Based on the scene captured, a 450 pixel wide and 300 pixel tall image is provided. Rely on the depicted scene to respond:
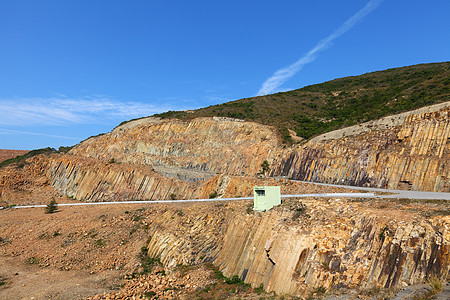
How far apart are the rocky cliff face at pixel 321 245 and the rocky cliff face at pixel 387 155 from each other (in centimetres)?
943

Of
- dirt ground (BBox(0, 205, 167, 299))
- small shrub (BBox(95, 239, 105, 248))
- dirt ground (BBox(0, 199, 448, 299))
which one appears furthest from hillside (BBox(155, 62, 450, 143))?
small shrub (BBox(95, 239, 105, 248))

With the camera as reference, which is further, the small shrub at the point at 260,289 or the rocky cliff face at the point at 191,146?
the rocky cliff face at the point at 191,146

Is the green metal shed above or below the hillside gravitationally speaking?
below

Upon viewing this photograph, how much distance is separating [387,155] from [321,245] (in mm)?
16770

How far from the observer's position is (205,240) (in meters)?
22.3

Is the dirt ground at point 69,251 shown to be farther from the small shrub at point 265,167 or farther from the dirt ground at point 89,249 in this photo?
the small shrub at point 265,167

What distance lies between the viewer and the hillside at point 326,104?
45244 mm

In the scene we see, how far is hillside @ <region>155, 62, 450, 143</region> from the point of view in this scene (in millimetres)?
45244

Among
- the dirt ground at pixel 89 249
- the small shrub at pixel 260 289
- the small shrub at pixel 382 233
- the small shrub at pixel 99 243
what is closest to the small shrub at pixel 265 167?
the dirt ground at pixel 89 249

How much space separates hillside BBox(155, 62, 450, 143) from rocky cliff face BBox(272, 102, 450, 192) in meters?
9.98

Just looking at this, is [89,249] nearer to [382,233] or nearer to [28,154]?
[382,233]

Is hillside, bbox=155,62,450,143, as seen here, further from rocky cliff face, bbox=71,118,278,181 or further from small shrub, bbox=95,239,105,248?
small shrub, bbox=95,239,105,248

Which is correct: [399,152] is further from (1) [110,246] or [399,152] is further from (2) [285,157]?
(1) [110,246]

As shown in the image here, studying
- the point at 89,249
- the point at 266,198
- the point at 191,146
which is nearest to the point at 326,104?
the point at 191,146
